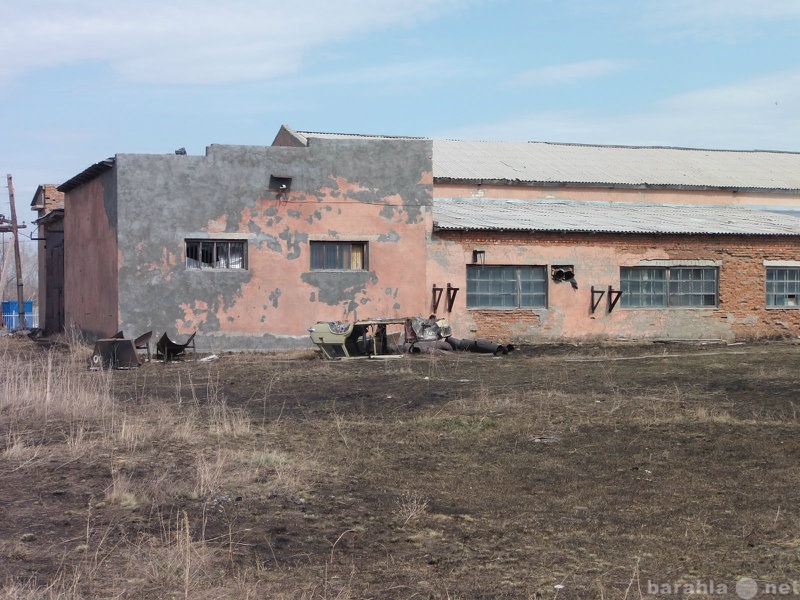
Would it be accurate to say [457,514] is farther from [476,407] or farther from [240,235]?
[240,235]

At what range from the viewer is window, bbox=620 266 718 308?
24.4 meters

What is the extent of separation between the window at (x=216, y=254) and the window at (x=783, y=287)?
540 inches

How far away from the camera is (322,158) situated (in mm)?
22203

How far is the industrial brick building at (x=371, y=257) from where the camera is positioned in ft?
69.8

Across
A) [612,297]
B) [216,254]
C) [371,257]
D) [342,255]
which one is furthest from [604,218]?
[216,254]

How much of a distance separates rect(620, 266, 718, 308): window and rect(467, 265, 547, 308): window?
223 cm

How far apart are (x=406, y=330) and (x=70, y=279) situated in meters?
11.1

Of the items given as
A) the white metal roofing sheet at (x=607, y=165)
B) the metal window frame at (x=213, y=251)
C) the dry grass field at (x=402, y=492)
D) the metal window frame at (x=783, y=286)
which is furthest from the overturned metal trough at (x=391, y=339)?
the metal window frame at (x=783, y=286)

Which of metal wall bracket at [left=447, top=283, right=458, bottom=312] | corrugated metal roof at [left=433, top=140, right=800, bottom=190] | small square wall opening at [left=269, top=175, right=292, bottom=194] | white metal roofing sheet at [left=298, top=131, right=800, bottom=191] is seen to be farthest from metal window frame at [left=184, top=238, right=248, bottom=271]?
corrugated metal roof at [left=433, top=140, right=800, bottom=190]

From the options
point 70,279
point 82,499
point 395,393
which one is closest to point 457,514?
point 82,499

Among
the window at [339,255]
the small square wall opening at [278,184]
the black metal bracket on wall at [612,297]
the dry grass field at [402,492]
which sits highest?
the small square wall opening at [278,184]

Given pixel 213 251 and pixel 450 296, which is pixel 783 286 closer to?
pixel 450 296

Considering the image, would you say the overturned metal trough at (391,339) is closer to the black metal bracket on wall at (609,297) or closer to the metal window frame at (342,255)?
the metal window frame at (342,255)

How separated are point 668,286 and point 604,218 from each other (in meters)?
2.71
